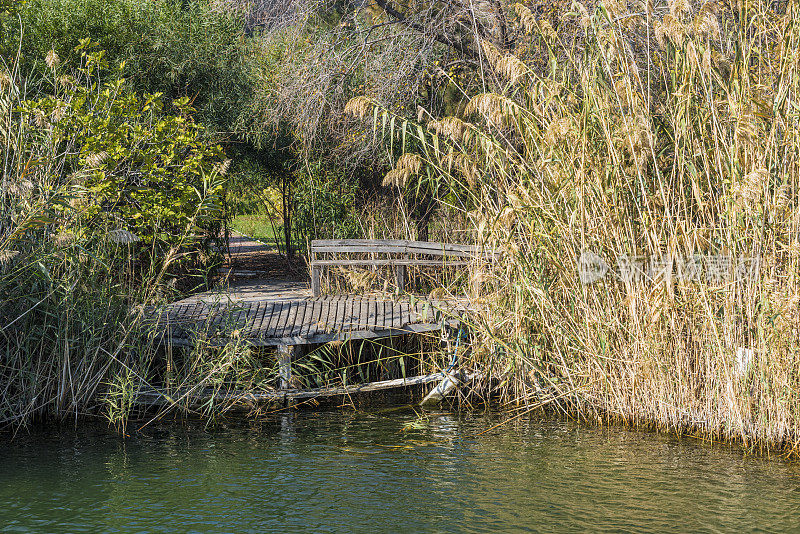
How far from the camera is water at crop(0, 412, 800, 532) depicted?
551cm

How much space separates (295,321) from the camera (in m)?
8.78

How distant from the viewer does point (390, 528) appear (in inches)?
214

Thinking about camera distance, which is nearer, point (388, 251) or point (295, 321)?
point (295, 321)

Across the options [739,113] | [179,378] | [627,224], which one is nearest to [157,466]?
[179,378]

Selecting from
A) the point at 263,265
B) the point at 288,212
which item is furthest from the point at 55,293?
the point at 263,265

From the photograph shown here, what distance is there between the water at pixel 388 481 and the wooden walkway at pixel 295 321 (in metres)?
0.86

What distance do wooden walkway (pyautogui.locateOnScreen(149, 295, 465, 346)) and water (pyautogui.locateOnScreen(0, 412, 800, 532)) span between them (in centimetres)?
86

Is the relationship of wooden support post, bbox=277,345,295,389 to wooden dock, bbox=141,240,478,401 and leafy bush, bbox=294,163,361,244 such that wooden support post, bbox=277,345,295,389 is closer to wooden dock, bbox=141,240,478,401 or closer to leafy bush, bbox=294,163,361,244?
wooden dock, bbox=141,240,478,401

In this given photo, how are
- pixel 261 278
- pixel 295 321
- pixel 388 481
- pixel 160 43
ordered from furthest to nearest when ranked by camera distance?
pixel 261 278 < pixel 160 43 < pixel 295 321 < pixel 388 481

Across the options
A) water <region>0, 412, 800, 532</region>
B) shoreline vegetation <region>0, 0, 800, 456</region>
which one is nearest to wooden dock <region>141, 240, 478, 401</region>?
shoreline vegetation <region>0, 0, 800, 456</region>

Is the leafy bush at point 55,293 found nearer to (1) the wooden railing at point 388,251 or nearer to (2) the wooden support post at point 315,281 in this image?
(2) the wooden support post at point 315,281

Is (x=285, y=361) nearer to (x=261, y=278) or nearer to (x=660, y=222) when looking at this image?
(x=660, y=222)

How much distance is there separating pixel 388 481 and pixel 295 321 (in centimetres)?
285

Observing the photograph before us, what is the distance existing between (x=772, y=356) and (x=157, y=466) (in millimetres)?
4546
